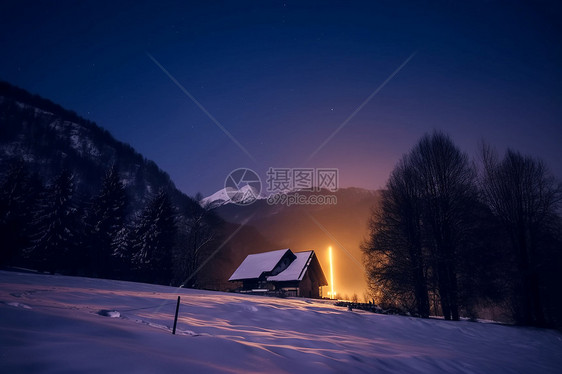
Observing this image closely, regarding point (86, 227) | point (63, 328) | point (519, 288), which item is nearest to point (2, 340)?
point (63, 328)

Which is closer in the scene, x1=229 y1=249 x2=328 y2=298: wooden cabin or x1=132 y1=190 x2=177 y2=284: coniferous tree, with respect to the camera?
x1=132 y1=190 x2=177 y2=284: coniferous tree

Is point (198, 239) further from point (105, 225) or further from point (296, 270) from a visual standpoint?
point (296, 270)

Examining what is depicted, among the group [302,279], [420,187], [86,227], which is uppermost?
[420,187]

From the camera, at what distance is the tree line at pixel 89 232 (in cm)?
2800

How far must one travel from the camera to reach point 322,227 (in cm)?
12344

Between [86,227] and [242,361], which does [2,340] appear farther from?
[86,227]

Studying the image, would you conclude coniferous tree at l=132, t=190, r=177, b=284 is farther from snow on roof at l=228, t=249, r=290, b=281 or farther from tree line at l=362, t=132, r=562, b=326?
tree line at l=362, t=132, r=562, b=326

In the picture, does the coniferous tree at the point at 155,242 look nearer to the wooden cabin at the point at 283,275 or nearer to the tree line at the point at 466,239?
the wooden cabin at the point at 283,275

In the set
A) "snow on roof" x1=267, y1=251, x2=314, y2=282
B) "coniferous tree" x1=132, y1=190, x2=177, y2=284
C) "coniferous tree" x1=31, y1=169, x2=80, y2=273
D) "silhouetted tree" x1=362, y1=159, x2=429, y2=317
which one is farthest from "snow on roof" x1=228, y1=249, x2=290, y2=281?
"coniferous tree" x1=31, y1=169, x2=80, y2=273

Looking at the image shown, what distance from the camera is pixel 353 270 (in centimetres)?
7675

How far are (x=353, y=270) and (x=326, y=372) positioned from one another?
78.9 m

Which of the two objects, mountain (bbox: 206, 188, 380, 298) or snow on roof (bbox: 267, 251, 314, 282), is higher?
mountain (bbox: 206, 188, 380, 298)

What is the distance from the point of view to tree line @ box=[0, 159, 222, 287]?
91.9ft

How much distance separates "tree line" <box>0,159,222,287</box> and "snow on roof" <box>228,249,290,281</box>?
6678 millimetres
